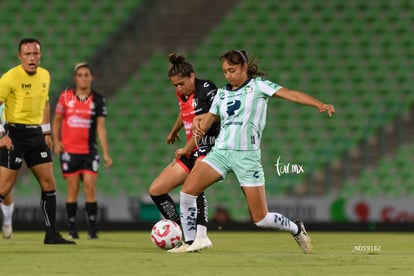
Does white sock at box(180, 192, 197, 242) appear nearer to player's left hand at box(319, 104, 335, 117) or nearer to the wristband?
player's left hand at box(319, 104, 335, 117)

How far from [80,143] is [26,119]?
2.58 meters

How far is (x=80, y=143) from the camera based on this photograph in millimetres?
12633

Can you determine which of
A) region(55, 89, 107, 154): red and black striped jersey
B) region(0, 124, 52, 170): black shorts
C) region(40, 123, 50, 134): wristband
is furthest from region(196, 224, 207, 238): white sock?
region(55, 89, 107, 154): red and black striped jersey

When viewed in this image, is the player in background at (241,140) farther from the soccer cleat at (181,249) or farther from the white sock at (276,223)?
the soccer cleat at (181,249)

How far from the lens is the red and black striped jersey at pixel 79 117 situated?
41.3 feet

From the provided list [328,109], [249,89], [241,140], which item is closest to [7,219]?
[241,140]

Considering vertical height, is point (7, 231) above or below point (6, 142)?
below

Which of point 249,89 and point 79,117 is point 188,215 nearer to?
point 249,89

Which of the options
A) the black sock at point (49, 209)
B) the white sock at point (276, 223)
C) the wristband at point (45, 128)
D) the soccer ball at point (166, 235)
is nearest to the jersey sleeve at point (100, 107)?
the wristband at point (45, 128)

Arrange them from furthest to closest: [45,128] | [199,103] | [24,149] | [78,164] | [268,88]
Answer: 1. [78,164]
2. [45,128]
3. [24,149]
4. [199,103]
5. [268,88]

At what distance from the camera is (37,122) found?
33.3ft

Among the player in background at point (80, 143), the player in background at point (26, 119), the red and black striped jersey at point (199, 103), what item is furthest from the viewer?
the player in background at point (80, 143)

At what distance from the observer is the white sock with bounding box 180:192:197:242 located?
29.1ft

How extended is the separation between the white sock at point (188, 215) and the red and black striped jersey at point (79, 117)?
3.77 m
